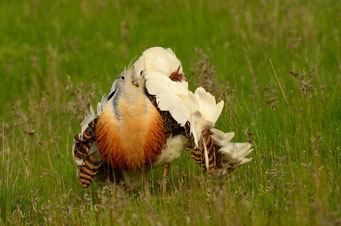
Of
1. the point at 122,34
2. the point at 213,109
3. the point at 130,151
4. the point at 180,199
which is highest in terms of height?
the point at 122,34

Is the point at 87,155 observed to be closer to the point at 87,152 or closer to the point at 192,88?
the point at 87,152

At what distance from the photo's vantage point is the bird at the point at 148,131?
14.0ft

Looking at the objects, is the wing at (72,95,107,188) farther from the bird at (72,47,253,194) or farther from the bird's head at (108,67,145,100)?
the bird's head at (108,67,145,100)

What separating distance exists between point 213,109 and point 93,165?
98 centimetres

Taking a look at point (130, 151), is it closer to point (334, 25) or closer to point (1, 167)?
point (1, 167)

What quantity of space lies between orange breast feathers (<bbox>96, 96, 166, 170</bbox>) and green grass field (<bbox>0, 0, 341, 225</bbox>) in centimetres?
26

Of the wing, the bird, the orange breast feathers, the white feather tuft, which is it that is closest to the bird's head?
the bird

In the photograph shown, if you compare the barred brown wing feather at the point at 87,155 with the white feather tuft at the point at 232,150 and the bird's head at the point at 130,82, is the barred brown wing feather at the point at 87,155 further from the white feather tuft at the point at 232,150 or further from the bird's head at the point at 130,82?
the white feather tuft at the point at 232,150

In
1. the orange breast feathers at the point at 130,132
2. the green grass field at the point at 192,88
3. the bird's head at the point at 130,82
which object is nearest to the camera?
the green grass field at the point at 192,88

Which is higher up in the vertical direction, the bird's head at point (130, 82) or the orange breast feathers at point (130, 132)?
the bird's head at point (130, 82)

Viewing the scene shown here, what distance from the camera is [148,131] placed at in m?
4.27

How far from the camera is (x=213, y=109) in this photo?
4551 mm

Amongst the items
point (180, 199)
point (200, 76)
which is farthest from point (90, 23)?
point (180, 199)

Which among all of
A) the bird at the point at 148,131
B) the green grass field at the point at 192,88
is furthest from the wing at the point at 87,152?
the green grass field at the point at 192,88
